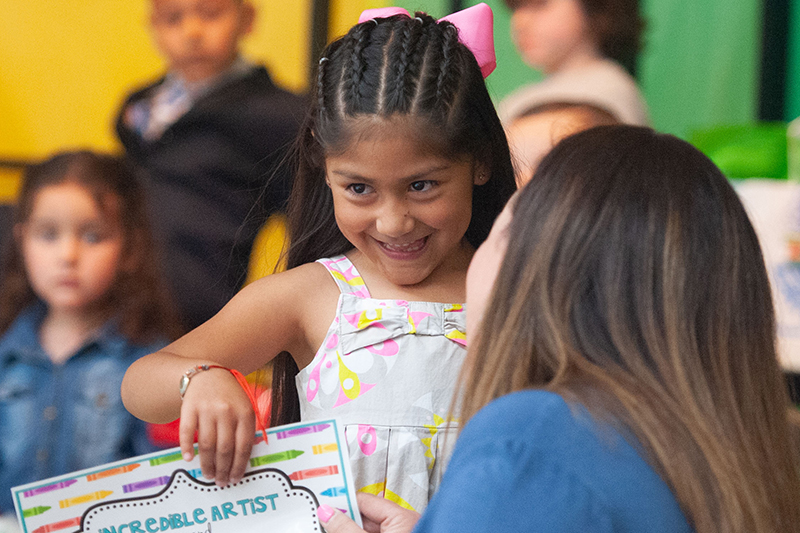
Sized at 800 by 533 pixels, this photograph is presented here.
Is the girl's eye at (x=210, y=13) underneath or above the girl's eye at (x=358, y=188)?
above

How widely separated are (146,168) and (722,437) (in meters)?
1.93

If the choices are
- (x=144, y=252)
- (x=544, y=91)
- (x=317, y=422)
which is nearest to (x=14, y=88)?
(x=144, y=252)

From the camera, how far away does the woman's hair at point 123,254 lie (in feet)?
6.93

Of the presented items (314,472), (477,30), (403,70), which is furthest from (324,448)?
(477,30)

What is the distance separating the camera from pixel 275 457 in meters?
0.85

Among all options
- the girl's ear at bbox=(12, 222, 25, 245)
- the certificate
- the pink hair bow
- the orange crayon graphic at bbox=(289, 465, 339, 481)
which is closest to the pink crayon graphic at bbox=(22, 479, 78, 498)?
the certificate

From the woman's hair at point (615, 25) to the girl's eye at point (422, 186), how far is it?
1.84 metres

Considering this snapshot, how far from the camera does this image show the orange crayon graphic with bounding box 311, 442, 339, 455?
0.85 metres

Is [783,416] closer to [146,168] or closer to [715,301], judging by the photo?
[715,301]

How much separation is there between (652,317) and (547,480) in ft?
0.65

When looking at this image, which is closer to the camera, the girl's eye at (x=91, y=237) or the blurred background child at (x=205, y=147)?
the girl's eye at (x=91, y=237)

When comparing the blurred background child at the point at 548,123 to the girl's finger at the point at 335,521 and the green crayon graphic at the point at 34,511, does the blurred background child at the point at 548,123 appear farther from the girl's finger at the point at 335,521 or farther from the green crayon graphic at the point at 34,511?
the green crayon graphic at the point at 34,511

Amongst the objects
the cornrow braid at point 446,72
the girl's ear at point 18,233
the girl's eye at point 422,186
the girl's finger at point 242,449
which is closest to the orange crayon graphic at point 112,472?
the girl's finger at point 242,449

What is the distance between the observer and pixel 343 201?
104cm
